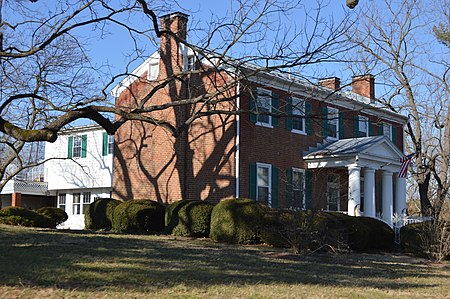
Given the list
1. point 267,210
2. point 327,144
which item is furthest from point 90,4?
point 327,144

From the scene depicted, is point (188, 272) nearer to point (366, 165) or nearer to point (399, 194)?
point (366, 165)

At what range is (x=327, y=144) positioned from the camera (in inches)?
1067

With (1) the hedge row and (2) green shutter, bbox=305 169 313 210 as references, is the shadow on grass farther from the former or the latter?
(1) the hedge row

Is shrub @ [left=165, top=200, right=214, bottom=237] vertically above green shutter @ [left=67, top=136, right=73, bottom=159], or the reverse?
green shutter @ [left=67, top=136, right=73, bottom=159]

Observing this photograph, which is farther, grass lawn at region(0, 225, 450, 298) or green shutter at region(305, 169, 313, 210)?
green shutter at region(305, 169, 313, 210)

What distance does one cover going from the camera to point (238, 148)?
2283 cm

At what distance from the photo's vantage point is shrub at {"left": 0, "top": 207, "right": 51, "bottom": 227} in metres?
22.8

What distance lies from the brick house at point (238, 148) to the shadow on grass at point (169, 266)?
20.9ft

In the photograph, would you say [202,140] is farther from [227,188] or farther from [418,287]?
[418,287]

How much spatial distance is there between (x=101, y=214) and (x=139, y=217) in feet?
9.52

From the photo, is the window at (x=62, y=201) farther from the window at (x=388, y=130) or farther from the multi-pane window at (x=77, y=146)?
the window at (x=388, y=130)

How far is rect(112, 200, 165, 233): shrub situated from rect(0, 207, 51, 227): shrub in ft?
9.54

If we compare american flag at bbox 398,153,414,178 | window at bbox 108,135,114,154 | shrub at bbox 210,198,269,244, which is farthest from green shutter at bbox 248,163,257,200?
window at bbox 108,135,114,154

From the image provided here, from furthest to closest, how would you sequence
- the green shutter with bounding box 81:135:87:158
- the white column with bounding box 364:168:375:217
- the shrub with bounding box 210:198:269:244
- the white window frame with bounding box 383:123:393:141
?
the green shutter with bounding box 81:135:87:158 → the white window frame with bounding box 383:123:393:141 → the white column with bounding box 364:168:375:217 → the shrub with bounding box 210:198:269:244
